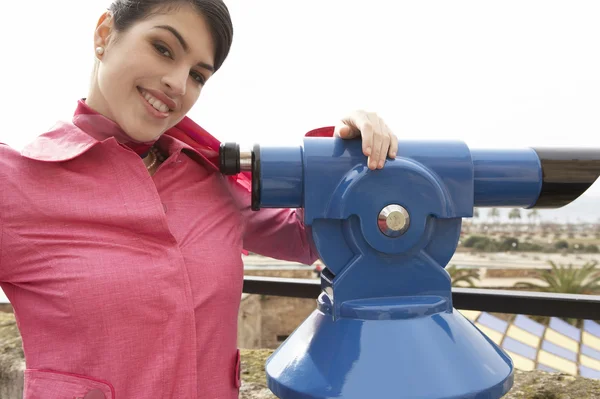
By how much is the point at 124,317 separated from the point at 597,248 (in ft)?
148

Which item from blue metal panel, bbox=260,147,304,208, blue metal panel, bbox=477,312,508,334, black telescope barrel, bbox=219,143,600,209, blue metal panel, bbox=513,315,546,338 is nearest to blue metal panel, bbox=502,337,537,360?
blue metal panel, bbox=477,312,508,334

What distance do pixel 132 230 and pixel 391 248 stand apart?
0.46 metres

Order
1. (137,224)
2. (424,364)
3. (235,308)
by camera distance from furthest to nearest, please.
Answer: (235,308) < (137,224) < (424,364)

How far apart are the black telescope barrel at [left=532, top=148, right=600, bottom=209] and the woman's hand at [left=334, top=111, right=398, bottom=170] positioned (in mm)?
265

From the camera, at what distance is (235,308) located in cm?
99

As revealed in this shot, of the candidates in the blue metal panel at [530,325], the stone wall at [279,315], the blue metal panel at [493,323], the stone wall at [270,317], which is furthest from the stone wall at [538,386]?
the blue metal panel at [530,325]

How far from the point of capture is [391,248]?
2.37 ft

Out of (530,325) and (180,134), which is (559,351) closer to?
(530,325)

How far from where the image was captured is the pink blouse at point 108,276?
0.82m

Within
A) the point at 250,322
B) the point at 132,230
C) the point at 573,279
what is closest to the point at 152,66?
the point at 132,230

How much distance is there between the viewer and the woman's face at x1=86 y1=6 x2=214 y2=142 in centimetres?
90

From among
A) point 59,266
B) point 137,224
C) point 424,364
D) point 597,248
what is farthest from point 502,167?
point 597,248

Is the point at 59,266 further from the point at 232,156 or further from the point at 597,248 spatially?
the point at 597,248

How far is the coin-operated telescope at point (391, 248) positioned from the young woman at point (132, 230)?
6cm
